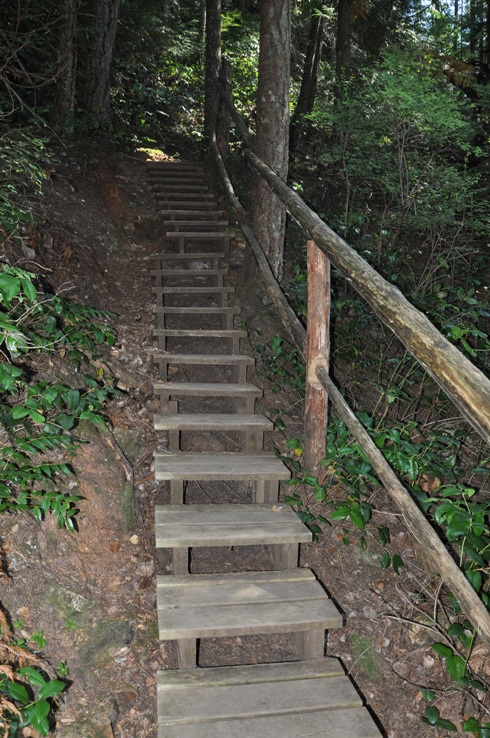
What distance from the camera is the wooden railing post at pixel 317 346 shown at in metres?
3.49

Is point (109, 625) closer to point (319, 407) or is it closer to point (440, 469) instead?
point (319, 407)

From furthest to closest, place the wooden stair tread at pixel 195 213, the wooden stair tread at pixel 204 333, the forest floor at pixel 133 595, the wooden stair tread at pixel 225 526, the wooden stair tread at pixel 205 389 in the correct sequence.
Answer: the wooden stair tread at pixel 195 213, the wooden stair tread at pixel 204 333, the wooden stair tread at pixel 205 389, the wooden stair tread at pixel 225 526, the forest floor at pixel 133 595

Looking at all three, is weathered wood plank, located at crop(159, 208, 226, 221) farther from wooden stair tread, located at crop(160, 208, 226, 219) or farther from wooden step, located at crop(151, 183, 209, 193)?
wooden step, located at crop(151, 183, 209, 193)

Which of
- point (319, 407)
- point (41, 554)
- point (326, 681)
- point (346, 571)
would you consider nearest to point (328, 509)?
point (346, 571)

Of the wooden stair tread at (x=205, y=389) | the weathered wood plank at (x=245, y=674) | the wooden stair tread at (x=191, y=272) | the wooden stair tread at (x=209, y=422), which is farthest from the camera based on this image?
the wooden stair tread at (x=191, y=272)

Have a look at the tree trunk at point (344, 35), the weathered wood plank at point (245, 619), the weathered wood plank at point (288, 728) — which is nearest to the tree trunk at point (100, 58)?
the tree trunk at point (344, 35)

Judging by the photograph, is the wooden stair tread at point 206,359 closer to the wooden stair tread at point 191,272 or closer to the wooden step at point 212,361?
the wooden step at point 212,361

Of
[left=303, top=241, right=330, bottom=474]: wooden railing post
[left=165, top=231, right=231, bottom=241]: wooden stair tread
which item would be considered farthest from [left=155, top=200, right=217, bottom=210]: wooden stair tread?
[left=303, top=241, right=330, bottom=474]: wooden railing post

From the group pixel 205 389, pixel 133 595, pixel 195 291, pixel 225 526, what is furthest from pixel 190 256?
pixel 133 595

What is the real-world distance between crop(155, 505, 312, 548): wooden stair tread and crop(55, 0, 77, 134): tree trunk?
726cm

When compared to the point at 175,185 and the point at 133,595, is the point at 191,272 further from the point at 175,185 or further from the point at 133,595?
the point at 133,595

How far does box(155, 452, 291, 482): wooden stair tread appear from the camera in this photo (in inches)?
131

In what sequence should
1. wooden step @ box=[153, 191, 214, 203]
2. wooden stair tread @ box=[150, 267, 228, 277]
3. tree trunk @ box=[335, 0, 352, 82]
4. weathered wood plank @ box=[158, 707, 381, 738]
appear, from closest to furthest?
1. weathered wood plank @ box=[158, 707, 381, 738]
2. wooden stair tread @ box=[150, 267, 228, 277]
3. wooden step @ box=[153, 191, 214, 203]
4. tree trunk @ box=[335, 0, 352, 82]

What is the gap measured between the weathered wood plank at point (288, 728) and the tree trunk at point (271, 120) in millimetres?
4208
